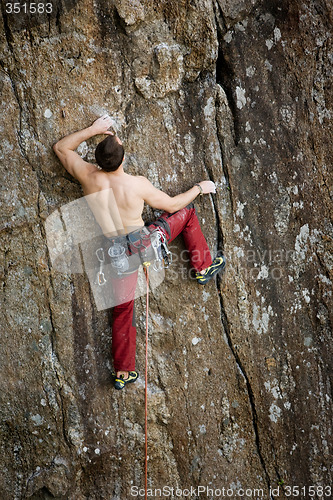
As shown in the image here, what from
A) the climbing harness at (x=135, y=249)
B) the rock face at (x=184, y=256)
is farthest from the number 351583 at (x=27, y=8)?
the climbing harness at (x=135, y=249)

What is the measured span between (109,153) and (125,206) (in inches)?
20.1

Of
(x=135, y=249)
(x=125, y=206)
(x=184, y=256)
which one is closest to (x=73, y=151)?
(x=125, y=206)

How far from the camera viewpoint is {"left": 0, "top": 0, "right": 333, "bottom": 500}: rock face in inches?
172

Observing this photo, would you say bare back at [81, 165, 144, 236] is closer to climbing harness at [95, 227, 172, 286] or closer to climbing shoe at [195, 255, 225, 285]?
climbing harness at [95, 227, 172, 286]

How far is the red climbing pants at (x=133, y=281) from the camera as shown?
4.50 m

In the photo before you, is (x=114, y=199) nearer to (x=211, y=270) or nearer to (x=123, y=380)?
(x=211, y=270)

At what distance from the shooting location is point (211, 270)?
479cm

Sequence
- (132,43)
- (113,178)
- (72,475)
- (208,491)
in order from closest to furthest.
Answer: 1. (113,178)
2. (132,43)
3. (72,475)
4. (208,491)

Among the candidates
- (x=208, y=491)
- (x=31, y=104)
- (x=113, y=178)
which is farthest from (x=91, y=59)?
(x=208, y=491)

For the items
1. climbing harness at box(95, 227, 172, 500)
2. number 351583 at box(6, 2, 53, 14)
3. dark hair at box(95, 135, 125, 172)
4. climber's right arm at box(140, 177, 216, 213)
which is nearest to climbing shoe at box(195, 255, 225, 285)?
climbing harness at box(95, 227, 172, 500)

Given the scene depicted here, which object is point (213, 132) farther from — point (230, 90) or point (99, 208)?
point (99, 208)

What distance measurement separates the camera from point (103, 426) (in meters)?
4.84

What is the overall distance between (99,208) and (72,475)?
2.74 m

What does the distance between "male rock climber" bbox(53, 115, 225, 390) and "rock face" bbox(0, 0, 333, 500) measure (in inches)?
6.6
